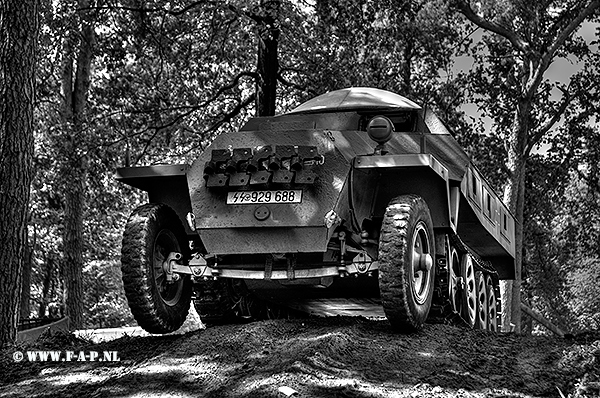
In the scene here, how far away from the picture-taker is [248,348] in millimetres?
7680

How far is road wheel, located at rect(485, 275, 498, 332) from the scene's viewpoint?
14.1m

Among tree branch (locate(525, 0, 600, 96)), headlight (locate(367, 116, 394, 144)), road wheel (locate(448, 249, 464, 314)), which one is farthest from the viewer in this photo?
tree branch (locate(525, 0, 600, 96))

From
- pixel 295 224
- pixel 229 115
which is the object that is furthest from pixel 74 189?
pixel 295 224

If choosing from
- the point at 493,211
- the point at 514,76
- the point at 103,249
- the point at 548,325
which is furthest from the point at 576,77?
the point at 103,249

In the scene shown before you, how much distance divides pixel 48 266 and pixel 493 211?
34.5 m

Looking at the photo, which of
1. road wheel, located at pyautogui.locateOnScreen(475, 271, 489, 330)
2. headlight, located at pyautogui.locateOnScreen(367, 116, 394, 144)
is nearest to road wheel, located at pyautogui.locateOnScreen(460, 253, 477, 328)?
road wheel, located at pyautogui.locateOnScreen(475, 271, 489, 330)

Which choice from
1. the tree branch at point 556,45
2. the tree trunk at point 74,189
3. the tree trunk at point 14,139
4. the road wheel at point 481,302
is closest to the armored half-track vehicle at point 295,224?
the tree trunk at point 14,139

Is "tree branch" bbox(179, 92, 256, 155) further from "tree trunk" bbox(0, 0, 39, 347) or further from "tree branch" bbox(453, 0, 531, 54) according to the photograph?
"tree trunk" bbox(0, 0, 39, 347)

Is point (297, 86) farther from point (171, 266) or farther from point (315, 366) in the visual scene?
point (315, 366)

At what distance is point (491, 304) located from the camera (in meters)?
14.4

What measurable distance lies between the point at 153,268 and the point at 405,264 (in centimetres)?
251

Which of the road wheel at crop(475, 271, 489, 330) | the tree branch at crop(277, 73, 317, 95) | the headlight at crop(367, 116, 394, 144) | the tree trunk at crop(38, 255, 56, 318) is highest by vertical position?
the tree branch at crop(277, 73, 317, 95)

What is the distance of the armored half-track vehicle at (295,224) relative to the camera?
8.66 metres

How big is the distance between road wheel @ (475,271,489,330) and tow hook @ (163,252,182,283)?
5041mm
